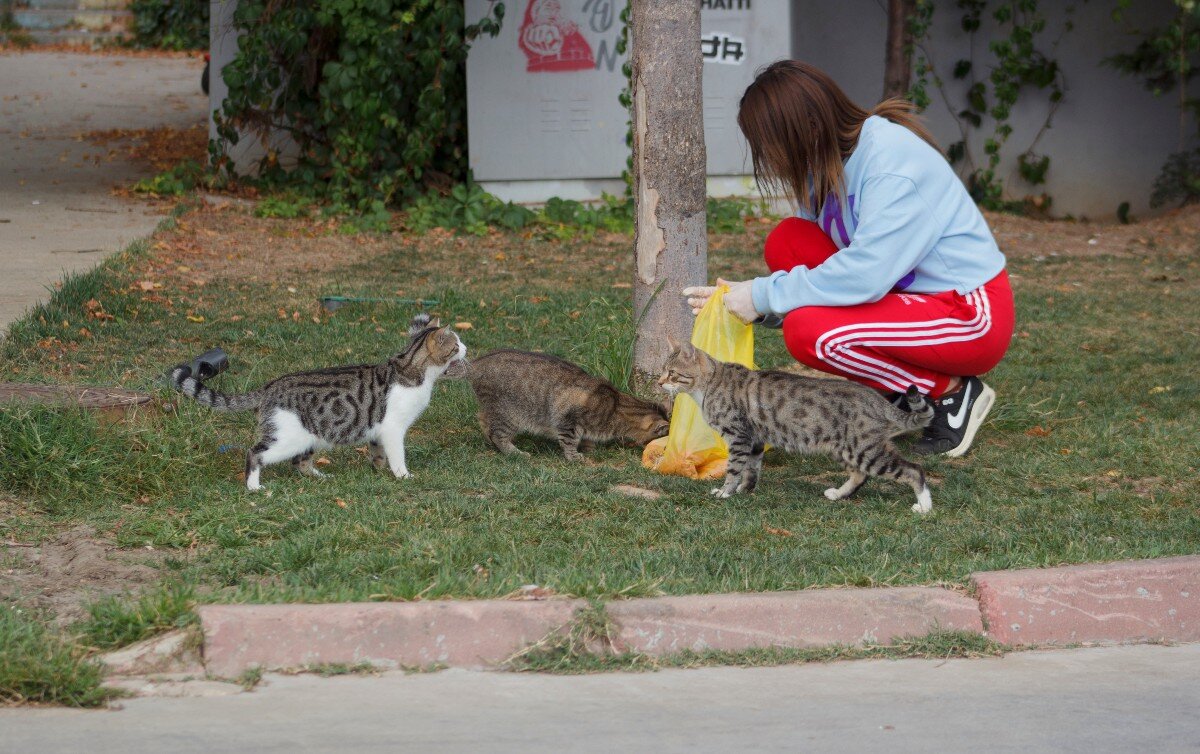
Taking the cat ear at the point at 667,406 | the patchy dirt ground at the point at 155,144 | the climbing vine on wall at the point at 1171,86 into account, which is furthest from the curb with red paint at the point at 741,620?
the patchy dirt ground at the point at 155,144

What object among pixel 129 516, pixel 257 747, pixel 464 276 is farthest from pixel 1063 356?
pixel 257 747

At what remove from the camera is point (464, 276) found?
10062mm

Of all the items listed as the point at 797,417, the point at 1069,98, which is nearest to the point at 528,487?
the point at 797,417

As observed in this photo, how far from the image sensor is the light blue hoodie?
530cm

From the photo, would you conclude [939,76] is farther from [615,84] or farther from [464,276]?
[464,276]

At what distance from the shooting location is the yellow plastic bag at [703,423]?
5855mm

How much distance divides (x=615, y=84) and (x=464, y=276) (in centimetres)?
355

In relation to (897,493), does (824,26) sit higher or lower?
higher

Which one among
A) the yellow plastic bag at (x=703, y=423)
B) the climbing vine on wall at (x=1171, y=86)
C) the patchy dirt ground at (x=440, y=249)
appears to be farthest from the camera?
the climbing vine on wall at (x=1171, y=86)

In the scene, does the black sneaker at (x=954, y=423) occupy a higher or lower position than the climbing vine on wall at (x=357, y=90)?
lower

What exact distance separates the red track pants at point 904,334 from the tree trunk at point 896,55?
8.25m

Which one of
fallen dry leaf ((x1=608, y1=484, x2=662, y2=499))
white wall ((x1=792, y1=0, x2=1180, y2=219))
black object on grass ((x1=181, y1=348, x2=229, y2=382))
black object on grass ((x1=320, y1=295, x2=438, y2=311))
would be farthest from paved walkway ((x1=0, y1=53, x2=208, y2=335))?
white wall ((x1=792, y1=0, x2=1180, y2=219))

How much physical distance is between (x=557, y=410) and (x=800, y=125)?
1.84 metres

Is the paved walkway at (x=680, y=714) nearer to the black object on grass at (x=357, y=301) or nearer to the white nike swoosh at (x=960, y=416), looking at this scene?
the white nike swoosh at (x=960, y=416)
